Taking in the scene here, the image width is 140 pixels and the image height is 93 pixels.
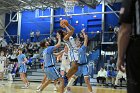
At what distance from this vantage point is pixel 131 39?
6.85ft

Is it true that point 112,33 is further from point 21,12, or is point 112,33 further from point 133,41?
point 133,41

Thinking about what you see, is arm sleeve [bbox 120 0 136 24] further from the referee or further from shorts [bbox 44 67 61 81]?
shorts [bbox 44 67 61 81]

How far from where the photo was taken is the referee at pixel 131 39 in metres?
2.06

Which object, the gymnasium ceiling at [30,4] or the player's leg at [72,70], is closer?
the player's leg at [72,70]

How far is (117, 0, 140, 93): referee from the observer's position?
2062 mm

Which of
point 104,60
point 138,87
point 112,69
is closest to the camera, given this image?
point 138,87

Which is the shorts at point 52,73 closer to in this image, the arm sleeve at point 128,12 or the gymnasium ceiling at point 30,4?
the arm sleeve at point 128,12

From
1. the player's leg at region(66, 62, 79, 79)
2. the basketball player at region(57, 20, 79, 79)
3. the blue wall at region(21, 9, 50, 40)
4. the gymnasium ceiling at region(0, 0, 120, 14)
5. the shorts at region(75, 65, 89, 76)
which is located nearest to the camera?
the basketball player at region(57, 20, 79, 79)

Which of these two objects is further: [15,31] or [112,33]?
[15,31]

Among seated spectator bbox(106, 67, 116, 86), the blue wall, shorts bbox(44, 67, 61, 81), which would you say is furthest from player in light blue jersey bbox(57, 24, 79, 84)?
the blue wall

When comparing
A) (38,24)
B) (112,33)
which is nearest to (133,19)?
(112,33)

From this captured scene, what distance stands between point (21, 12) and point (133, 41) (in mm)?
28980

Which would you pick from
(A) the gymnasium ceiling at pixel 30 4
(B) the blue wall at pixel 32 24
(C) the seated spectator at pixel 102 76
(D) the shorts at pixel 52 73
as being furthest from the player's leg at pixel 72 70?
(B) the blue wall at pixel 32 24

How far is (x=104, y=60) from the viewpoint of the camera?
21719mm
